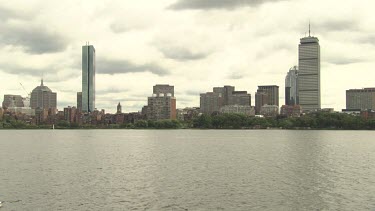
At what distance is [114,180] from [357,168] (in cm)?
4150

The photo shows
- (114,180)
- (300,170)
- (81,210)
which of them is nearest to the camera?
(81,210)

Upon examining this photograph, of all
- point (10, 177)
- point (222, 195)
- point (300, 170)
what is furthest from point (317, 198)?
point (10, 177)

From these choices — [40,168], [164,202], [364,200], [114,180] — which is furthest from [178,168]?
[364,200]

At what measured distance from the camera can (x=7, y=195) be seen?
53.9 m

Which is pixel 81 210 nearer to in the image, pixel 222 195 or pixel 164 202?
pixel 164 202

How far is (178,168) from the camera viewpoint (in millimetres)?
79750

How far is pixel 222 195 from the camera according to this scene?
179 ft

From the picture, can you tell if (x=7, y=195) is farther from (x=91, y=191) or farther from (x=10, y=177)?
(x=10, y=177)

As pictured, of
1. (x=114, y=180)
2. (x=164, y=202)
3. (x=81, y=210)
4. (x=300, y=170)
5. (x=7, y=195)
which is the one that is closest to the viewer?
(x=81, y=210)

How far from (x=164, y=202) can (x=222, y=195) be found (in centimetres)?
744

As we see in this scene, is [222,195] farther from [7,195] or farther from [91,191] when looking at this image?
[7,195]

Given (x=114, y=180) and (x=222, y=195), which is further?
(x=114, y=180)

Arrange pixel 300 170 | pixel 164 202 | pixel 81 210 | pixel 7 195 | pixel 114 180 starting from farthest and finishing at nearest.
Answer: pixel 300 170
pixel 114 180
pixel 7 195
pixel 164 202
pixel 81 210

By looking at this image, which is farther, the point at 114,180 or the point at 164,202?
the point at 114,180
